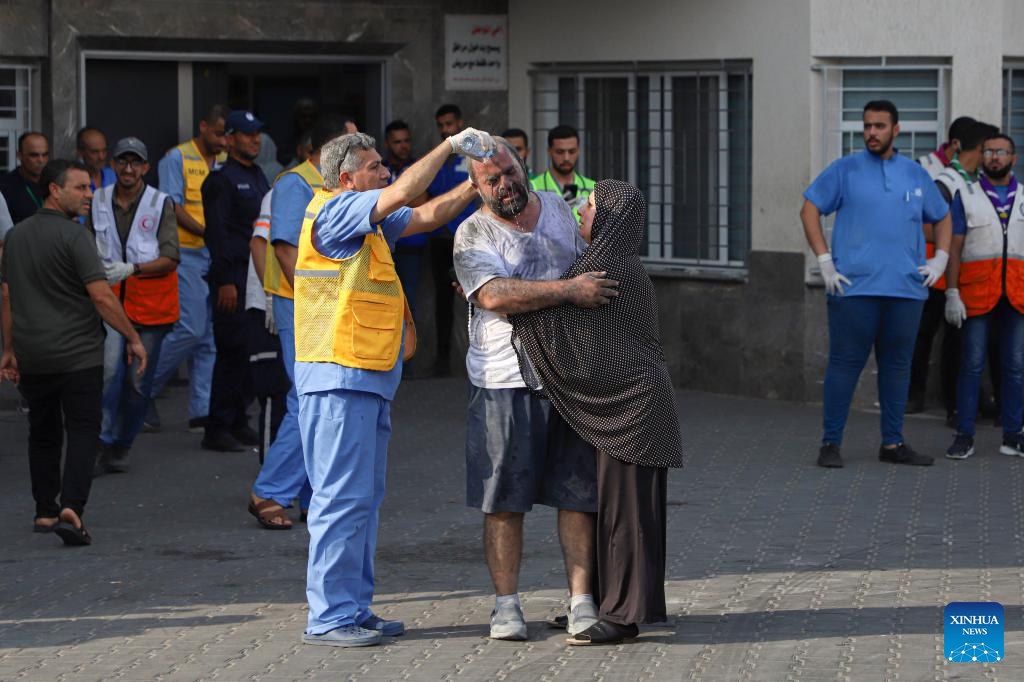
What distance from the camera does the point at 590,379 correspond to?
6.50 meters

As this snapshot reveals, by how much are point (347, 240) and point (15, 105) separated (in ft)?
25.4

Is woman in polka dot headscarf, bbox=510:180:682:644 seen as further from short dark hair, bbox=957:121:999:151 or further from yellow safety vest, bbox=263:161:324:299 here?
short dark hair, bbox=957:121:999:151

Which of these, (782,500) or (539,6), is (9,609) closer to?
(782,500)

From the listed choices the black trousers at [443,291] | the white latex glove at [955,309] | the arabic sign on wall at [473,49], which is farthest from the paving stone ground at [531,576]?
the arabic sign on wall at [473,49]

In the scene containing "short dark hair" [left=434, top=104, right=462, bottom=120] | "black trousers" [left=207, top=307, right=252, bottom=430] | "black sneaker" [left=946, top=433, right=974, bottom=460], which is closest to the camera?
"black sneaker" [left=946, top=433, right=974, bottom=460]

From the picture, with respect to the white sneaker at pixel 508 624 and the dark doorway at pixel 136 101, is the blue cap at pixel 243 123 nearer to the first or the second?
the dark doorway at pixel 136 101

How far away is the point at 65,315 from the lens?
8.61m

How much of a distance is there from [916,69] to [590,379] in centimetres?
714

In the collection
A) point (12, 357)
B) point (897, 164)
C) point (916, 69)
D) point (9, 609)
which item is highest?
point (916, 69)

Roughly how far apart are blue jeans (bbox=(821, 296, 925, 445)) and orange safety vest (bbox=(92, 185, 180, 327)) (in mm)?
3850

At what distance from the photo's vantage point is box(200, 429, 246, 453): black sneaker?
1120cm

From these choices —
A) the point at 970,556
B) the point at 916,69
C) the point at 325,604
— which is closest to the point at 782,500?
the point at 970,556

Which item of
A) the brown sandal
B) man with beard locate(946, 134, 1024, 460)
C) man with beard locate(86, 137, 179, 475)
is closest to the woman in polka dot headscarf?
the brown sandal
